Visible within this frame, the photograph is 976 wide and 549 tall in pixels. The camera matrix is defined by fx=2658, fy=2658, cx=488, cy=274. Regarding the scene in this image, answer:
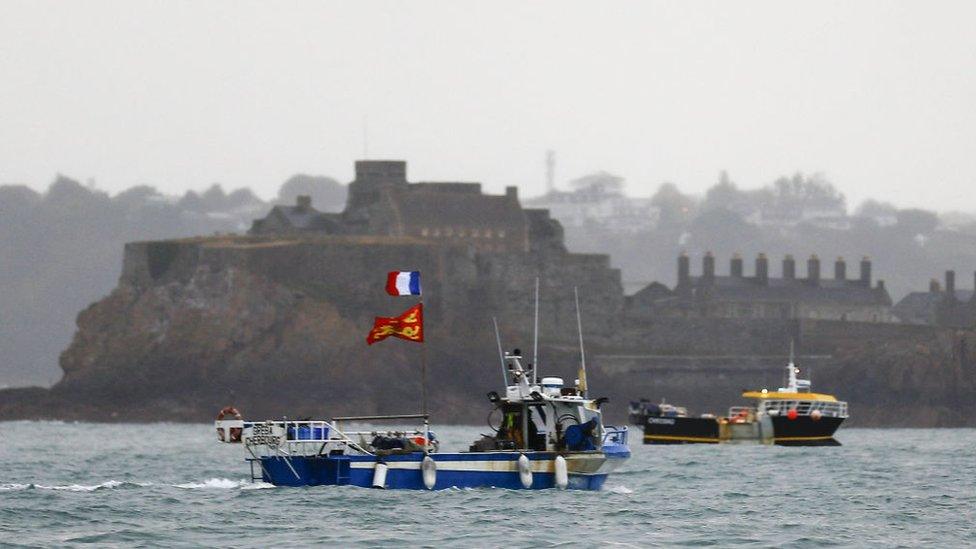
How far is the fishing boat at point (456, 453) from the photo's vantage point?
154 ft

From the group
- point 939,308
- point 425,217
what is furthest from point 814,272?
point 425,217

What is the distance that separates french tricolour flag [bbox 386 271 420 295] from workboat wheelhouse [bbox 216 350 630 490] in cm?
226

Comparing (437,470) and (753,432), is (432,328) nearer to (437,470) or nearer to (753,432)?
(753,432)

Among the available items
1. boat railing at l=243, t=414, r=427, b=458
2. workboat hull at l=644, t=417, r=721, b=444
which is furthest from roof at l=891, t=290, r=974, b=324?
boat railing at l=243, t=414, r=427, b=458

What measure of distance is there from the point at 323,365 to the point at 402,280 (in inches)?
2480

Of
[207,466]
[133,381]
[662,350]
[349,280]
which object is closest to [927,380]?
[662,350]

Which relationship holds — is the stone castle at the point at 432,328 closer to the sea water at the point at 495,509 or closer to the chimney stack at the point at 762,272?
the chimney stack at the point at 762,272

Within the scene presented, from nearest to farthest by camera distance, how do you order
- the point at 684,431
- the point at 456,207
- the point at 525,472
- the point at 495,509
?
the point at 495,509, the point at 525,472, the point at 684,431, the point at 456,207

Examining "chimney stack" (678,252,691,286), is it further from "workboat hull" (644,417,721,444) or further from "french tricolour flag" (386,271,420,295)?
"french tricolour flag" (386,271,420,295)

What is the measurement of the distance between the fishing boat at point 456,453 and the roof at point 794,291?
80.8 meters

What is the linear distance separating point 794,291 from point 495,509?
88.8 metres

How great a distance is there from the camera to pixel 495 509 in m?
44.7

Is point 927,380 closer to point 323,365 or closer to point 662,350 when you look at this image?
point 662,350

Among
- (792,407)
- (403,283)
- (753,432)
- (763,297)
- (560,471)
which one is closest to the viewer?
(560,471)
